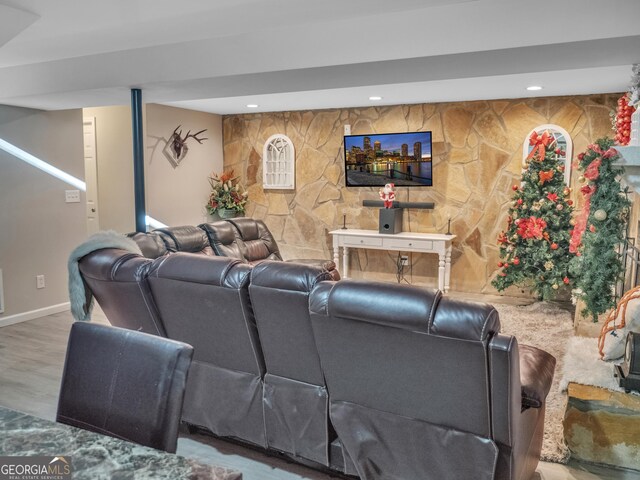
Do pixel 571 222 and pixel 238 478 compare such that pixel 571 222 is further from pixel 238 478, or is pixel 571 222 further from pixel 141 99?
pixel 238 478

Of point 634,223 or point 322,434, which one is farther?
point 634,223

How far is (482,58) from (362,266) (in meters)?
4.09

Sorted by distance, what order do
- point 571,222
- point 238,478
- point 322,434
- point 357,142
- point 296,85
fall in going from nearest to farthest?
1. point 238,478
2. point 322,434
3. point 296,85
4. point 571,222
5. point 357,142

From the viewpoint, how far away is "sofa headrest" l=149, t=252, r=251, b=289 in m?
2.17

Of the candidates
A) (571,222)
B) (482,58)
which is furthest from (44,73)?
(571,222)

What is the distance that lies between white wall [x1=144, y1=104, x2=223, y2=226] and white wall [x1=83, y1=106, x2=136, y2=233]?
0.24 metres

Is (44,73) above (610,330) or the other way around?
above

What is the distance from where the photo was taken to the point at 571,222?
508 cm

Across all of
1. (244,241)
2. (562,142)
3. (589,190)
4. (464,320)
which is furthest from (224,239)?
(464,320)

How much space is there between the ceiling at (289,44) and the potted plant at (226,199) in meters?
2.72

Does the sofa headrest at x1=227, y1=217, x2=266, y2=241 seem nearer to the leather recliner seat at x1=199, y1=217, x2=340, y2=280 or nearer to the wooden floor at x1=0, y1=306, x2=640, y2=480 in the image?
the leather recliner seat at x1=199, y1=217, x2=340, y2=280

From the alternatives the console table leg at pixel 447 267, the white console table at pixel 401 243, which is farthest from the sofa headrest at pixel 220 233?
the console table leg at pixel 447 267

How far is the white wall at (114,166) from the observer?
606 cm

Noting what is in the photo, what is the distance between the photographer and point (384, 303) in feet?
5.72
